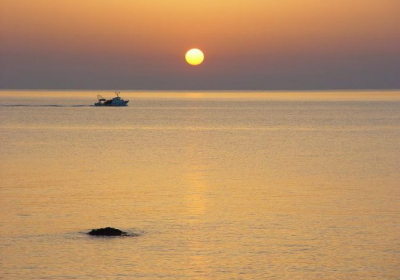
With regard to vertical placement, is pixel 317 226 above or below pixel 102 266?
above

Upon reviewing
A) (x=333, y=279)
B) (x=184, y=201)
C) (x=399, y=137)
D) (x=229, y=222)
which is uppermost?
(x=399, y=137)

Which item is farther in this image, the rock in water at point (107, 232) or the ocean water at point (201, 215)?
the rock in water at point (107, 232)

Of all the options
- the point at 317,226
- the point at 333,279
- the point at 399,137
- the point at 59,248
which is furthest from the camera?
the point at 399,137

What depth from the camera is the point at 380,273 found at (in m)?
32.0

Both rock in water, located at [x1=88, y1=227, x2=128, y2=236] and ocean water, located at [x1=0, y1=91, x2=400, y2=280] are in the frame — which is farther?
rock in water, located at [x1=88, y1=227, x2=128, y2=236]

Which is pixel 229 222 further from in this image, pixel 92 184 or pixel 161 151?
pixel 161 151

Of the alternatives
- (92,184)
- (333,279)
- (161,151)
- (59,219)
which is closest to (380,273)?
(333,279)

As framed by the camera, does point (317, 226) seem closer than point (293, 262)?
No

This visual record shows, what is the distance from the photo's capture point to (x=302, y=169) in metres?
69.8

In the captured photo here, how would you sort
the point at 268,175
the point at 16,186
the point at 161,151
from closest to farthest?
the point at 16,186 < the point at 268,175 < the point at 161,151

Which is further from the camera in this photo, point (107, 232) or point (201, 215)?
point (201, 215)

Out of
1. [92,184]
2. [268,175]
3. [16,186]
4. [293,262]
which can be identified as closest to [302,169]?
[268,175]

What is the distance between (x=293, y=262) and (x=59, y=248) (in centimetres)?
1061

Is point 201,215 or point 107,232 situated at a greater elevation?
point 201,215
